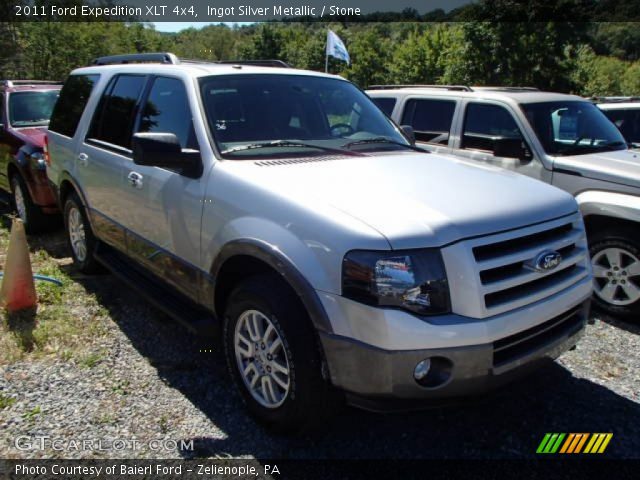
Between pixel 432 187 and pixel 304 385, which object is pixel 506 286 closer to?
pixel 432 187

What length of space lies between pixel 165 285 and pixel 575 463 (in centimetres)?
285

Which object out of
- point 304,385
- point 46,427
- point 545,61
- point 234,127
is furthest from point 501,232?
point 545,61

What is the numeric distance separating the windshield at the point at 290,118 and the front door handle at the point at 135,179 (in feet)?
2.72

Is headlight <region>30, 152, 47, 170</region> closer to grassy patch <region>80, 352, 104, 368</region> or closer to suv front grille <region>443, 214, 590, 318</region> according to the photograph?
grassy patch <region>80, 352, 104, 368</region>

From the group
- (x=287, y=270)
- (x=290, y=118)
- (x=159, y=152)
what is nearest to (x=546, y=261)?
(x=287, y=270)

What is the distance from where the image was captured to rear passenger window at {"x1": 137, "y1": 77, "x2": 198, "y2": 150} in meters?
3.29

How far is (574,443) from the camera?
2811 millimetres

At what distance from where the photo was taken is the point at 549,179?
16.4 ft

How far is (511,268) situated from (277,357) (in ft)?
4.16

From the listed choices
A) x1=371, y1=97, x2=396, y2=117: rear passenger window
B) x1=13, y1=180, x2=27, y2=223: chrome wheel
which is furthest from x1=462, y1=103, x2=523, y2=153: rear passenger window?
x1=13, y1=180, x2=27, y2=223: chrome wheel

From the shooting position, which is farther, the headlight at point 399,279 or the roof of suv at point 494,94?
the roof of suv at point 494,94

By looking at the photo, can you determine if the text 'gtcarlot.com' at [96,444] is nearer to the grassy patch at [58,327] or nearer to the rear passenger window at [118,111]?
the grassy patch at [58,327]

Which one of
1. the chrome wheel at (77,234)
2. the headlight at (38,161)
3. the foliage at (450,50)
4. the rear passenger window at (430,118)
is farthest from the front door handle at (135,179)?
the foliage at (450,50)

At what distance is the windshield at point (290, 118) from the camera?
3203 millimetres
